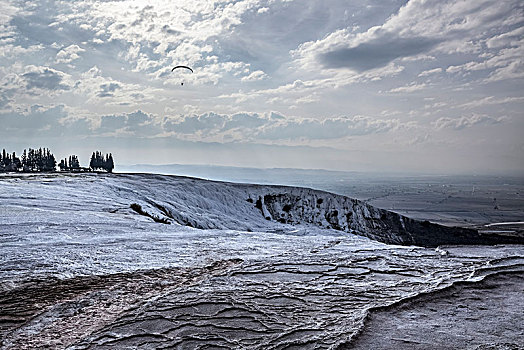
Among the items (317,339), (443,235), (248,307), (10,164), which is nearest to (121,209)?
(248,307)

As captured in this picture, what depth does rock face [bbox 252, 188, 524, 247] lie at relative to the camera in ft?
100

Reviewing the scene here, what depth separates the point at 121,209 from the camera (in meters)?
15.6

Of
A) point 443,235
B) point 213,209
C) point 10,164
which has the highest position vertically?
point 10,164

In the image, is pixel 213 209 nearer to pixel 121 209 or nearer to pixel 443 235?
pixel 121 209

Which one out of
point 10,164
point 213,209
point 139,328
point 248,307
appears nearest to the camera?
point 139,328

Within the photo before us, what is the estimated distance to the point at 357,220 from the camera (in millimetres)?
32281

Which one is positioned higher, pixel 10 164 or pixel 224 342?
pixel 10 164

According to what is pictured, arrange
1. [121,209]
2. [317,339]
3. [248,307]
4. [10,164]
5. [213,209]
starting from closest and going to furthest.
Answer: [317,339], [248,307], [121,209], [213,209], [10,164]

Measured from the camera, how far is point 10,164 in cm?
4809

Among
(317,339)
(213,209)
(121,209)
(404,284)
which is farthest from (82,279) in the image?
(213,209)

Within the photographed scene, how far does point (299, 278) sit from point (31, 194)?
42.1 feet

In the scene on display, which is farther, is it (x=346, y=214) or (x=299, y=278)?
(x=346, y=214)

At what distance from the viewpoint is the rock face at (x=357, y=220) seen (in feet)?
100

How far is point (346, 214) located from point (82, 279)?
2713 centimetres
